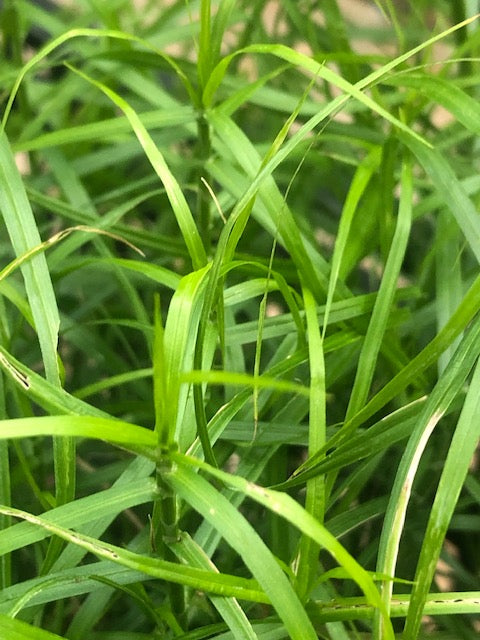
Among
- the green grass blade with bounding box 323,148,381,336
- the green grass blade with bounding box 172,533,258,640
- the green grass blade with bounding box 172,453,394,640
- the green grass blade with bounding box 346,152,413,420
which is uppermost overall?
the green grass blade with bounding box 323,148,381,336

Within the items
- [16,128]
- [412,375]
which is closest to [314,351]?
[412,375]

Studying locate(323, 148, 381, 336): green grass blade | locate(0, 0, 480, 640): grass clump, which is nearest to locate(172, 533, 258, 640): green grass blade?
locate(0, 0, 480, 640): grass clump

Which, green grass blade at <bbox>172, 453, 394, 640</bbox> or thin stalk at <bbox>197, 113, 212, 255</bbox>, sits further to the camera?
thin stalk at <bbox>197, 113, 212, 255</bbox>

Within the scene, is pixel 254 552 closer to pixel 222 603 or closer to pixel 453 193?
pixel 222 603

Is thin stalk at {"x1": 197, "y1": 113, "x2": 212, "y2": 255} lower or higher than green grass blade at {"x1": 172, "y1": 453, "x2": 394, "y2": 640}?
higher

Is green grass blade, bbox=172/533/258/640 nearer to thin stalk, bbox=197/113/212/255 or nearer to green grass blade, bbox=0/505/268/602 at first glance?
green grass blade, bbox=0/505/268/602

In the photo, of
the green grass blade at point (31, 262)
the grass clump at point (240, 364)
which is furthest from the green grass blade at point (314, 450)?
the green grass blade at point (31, 262)

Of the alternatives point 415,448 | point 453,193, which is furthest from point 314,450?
point 453,193

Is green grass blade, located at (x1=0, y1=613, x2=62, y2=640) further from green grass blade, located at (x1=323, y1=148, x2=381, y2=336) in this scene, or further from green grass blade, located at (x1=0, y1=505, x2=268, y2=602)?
green grass blade, located at (x1=323, y1=148, x2=381, y2=336)
